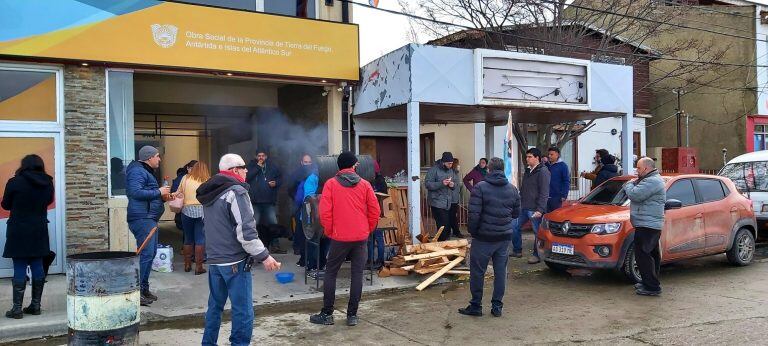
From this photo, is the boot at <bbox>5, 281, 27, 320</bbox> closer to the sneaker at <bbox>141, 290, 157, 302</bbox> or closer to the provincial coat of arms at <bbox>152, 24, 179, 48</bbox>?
the sneaker at <bbox>141, 290, 157, 302</bbox>

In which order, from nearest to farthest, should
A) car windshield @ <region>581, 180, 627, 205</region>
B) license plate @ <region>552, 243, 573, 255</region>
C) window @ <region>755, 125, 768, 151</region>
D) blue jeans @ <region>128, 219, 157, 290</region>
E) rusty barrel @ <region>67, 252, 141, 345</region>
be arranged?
rusty barrel @ <region>67, 252, 141, 345</region>
blue jeans @ <region>128, 219, 157, 290</region>
license plate @ <region>552, 243, 573, 255</region>
car windshield @ <region>581, 180, 627, 205</region>
window @ <region>755, 125, 768, 151</region>

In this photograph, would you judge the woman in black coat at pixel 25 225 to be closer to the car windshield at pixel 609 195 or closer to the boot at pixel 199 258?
the boot at pixel 199 258

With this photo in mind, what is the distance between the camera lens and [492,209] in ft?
20.6

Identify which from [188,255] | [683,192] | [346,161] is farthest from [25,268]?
[683,192]

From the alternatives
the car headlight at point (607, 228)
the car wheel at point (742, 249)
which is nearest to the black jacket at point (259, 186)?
the car headlight at point (607, 228)

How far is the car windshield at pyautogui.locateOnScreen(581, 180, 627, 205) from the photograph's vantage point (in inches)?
330

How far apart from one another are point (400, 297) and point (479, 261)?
158cm

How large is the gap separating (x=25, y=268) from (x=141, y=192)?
55.0 inches

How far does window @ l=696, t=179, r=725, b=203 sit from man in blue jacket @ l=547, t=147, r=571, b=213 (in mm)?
1968

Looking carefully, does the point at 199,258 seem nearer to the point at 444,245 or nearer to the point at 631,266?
the point at 444,245

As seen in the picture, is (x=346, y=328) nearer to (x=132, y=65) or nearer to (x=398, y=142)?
(x=132, y=65)

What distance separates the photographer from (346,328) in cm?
596

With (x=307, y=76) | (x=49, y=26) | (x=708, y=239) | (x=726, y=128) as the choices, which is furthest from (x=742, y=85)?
(x=49, y=26)

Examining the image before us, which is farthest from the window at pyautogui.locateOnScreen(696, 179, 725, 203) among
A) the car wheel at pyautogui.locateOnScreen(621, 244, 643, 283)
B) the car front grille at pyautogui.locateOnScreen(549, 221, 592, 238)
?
the car front grille at pyautogui.locateOnScreen(549, 221, 592, 238)
